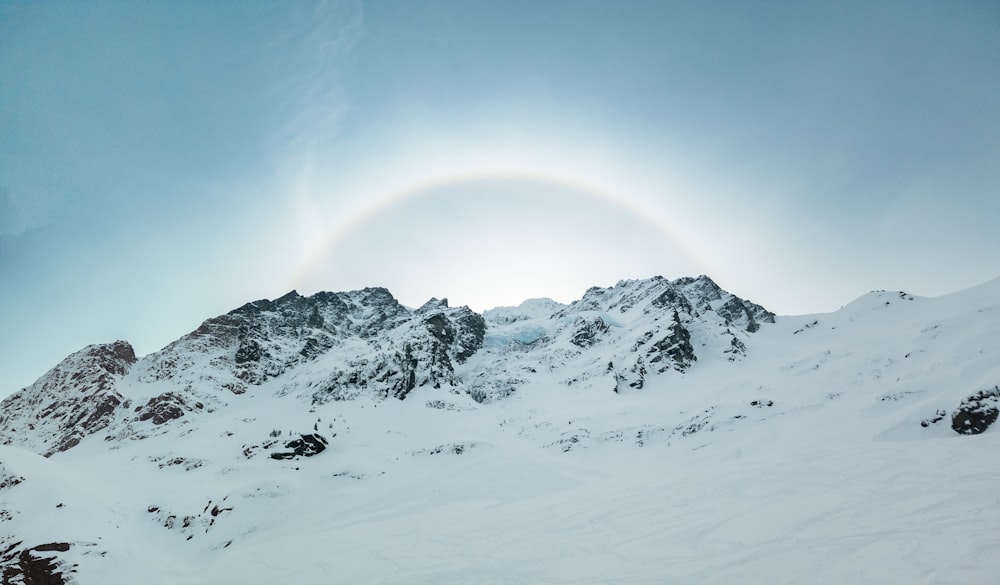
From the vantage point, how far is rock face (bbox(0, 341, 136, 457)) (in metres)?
55.3

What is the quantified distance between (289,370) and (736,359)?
7277 cm

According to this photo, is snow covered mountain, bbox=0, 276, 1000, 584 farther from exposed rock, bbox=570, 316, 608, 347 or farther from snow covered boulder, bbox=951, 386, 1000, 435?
exposed rock, bbox=570, 316, 608, 347

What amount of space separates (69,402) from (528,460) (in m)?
67.9

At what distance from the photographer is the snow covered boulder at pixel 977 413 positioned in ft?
63.1

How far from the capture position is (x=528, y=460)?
1309 inches

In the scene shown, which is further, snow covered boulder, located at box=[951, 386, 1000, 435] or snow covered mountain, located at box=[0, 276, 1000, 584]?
snow covered boulder, located at box=[951, 386, 1000, 435]

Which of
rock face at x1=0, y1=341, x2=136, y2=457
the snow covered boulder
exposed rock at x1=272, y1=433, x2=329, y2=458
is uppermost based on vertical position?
rock face at x1=0, y1=341, x2=136, y2=457

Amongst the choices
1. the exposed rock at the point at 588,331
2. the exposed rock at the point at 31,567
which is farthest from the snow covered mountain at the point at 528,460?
the exposed rock at the point at 588,331

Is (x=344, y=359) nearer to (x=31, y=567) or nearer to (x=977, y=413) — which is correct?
(x=31, y=567)

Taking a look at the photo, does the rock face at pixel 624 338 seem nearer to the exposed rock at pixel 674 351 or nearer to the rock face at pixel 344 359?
the exposed rock at pixel 674 351

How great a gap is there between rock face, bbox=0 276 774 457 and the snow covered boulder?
36505mm

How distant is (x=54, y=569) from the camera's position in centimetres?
1744

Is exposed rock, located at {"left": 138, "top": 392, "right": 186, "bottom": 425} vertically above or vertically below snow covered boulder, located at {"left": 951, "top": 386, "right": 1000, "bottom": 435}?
above

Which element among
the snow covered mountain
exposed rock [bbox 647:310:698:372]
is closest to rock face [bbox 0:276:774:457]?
exposed rock [bbox 647:310:698:372]
